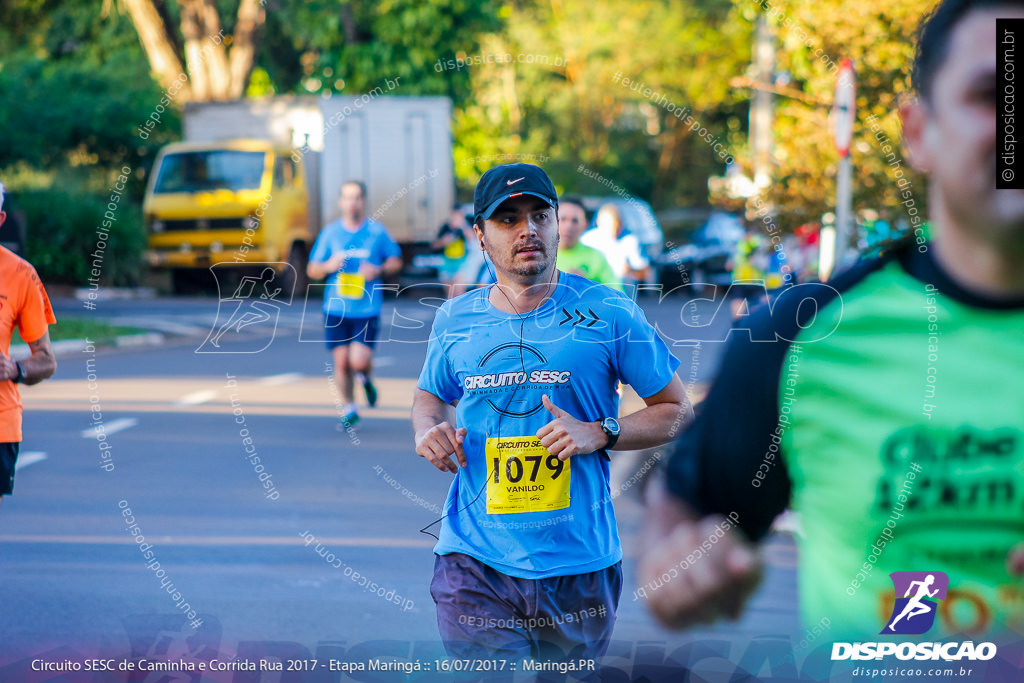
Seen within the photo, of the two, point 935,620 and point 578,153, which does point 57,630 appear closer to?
point 935,620

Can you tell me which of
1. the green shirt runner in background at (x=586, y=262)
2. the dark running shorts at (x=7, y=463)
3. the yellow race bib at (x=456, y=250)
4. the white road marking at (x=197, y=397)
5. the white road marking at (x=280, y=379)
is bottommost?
the white road marking at (x=280, y=379)

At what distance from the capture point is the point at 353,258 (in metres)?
10.1

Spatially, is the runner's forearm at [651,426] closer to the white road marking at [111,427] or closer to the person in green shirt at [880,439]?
the person in green shirt at [880,439]

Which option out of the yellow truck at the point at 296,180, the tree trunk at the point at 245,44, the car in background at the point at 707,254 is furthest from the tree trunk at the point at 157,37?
the car in background at the point at 707,254

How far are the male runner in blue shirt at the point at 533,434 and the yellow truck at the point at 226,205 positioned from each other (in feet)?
64.1

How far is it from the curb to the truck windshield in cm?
550

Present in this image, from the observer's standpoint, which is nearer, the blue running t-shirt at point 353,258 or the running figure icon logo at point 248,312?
the blue running t-shirt at point 353,258

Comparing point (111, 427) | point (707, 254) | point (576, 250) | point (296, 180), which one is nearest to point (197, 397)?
point (111, 427)

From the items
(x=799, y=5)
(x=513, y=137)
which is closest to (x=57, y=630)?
(x=799, y=5)

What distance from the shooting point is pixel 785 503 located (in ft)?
6.31

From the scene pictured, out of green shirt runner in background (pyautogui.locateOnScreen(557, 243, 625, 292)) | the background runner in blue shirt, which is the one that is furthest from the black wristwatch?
the background runner in blue shirt

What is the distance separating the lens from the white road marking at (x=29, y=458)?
8.99m

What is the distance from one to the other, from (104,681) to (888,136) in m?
9.50

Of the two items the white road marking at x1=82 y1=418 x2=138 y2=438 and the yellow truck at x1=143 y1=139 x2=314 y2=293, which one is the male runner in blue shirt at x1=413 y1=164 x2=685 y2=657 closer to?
the white road marking at x1=82 y1=418 x2=138 y2=438
